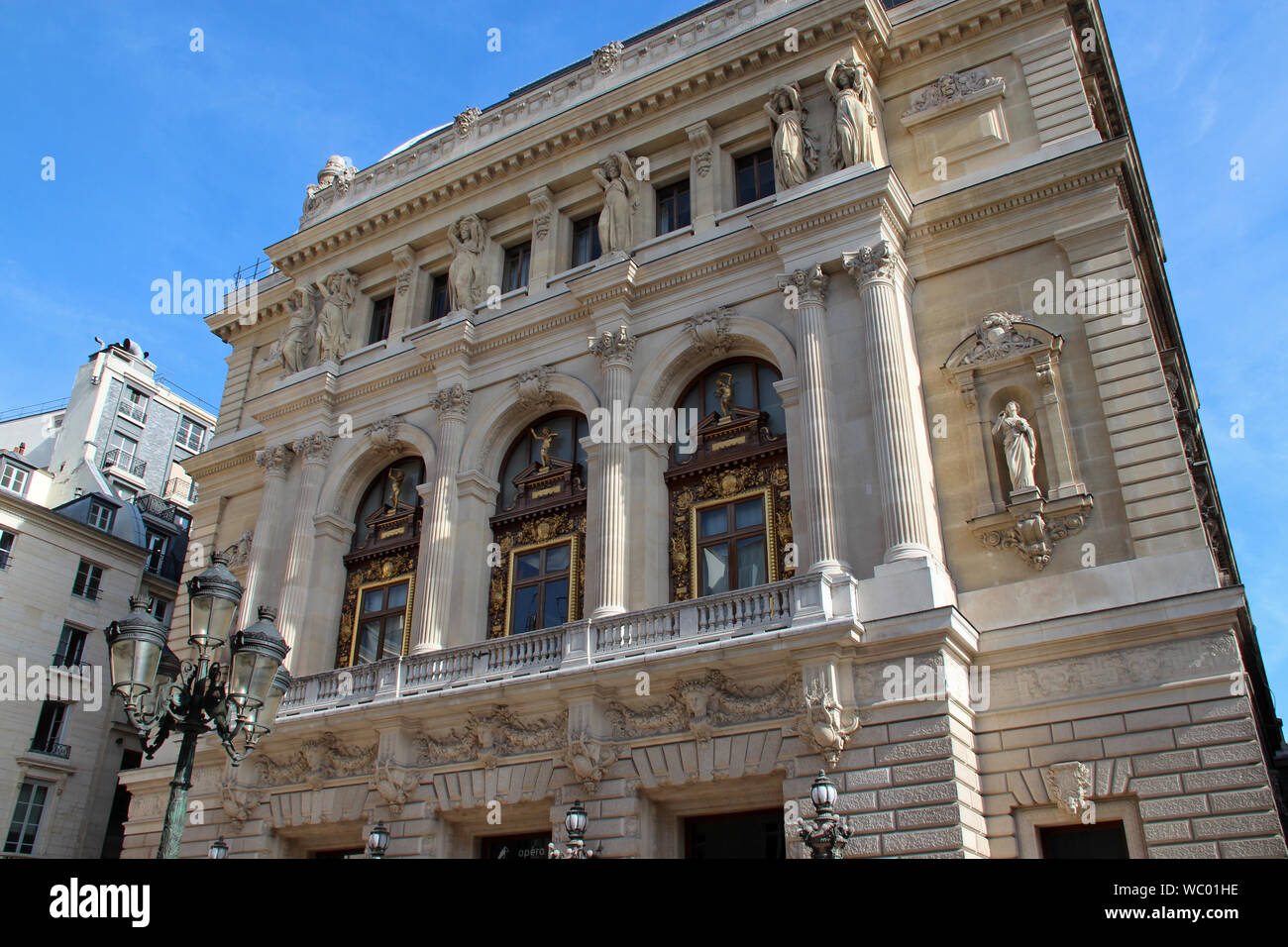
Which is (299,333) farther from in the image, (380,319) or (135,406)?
(135,406)

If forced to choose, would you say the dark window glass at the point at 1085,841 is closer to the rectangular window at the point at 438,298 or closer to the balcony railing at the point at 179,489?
the rectangular window at the point at 438,298

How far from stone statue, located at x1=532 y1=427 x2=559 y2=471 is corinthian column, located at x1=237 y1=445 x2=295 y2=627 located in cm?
766

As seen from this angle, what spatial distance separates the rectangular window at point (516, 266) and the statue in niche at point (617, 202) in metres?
2.54

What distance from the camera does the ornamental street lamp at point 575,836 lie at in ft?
54.5

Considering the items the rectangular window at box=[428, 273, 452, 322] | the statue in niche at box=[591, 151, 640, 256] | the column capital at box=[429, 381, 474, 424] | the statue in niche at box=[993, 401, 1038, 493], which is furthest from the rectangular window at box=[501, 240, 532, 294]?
the statue in niche at box=[993, 401, 1038, 493]

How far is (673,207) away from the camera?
86.5 feet

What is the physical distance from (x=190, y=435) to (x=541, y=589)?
1497 inches

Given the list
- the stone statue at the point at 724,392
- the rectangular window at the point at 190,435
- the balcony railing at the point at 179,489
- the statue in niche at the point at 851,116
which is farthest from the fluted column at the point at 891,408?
the rectangular window at the point at 190,435

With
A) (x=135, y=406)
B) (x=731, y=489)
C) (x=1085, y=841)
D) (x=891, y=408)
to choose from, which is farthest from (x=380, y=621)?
(x=135, y=406)

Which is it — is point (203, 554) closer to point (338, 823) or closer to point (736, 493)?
Result: point (338, 823)
